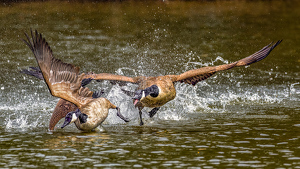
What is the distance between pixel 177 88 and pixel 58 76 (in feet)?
15.5

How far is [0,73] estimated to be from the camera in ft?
72.5

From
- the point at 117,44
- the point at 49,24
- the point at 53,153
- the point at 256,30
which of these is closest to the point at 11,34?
the point at 49,24

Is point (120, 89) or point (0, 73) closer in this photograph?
point (120, 89)

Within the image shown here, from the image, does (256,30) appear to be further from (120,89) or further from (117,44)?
(120,89)

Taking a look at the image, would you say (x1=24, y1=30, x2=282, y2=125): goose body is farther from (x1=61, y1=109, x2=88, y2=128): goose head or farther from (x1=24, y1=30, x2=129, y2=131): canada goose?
(x1=61, y1=109, x2=88, y2=128): goose head

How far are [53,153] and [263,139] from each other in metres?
4.25

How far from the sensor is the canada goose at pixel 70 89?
12625mm

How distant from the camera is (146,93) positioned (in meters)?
13.8

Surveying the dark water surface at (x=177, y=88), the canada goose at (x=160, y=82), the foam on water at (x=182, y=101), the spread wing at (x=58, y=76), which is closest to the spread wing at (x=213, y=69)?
the canada goose at (x=160, y=82)

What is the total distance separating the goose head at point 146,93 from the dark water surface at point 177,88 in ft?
2.42

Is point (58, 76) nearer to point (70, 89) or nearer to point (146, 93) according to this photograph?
point (70, 89)

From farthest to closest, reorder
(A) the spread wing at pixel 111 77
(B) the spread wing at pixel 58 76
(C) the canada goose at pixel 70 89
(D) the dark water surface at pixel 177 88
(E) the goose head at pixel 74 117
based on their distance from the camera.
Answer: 1. (A) the spread wing at pixel 111 77
2. (E) the goose head at pixel 74 117
3. (C) the canada goose at pixel 70 89
4. (B) the spread wing at pixel 58 76
5. (D) the dark water surface at pixel 177 88

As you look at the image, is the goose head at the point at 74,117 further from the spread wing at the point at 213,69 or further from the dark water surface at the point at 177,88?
the spread wing at the point at 213,69

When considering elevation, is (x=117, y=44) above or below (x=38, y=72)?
above
